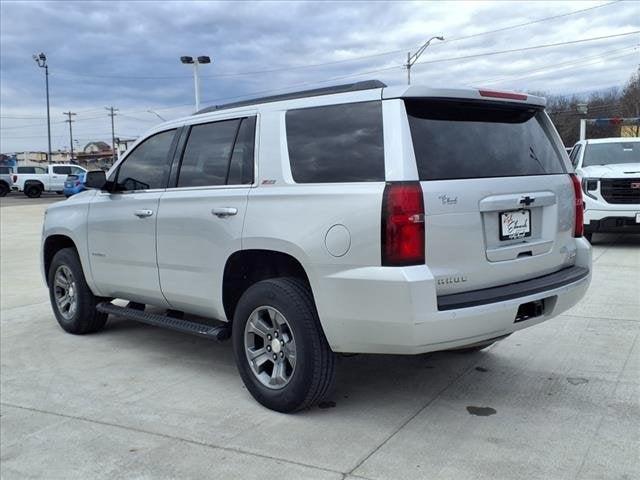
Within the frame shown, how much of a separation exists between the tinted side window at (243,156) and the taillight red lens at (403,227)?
49.0 inches

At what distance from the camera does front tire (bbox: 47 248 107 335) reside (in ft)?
19.8

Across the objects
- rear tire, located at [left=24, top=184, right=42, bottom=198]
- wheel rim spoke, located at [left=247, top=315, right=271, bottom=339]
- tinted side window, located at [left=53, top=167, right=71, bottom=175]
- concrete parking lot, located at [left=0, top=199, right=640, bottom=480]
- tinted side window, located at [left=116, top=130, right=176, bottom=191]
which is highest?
tinted side window, located at [left=53, top=167, right=71, bottom=175]

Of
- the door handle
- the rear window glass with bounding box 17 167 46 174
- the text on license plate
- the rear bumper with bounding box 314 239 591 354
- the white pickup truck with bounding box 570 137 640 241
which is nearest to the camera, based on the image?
the rear bumper with bounding box 314 239 591 354

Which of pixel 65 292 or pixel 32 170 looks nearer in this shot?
pixel 65 292

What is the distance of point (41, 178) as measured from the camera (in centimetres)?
3831

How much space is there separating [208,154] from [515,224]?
230cm

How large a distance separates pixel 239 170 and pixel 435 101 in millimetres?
1466

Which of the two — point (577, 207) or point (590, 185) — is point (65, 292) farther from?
point (590, 185)

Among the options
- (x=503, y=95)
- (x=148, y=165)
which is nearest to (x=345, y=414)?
(x=503, y=95)

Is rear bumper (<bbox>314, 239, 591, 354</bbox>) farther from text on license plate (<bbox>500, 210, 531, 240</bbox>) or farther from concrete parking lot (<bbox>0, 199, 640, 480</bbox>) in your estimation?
concrete parking lot (<bbox>0, 199, 640, 480</bbox>)

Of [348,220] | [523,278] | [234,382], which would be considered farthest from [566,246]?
[234,382]

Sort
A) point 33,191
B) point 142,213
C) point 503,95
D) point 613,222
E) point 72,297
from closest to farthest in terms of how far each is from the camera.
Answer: point 503,95 < point 142,213 < point 72,297 < point 613,222 < point 33,191

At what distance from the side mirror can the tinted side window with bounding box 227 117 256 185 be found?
173 cm

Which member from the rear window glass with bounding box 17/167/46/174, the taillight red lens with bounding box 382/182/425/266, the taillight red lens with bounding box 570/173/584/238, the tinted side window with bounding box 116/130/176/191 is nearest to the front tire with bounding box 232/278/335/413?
the taillight red lens with bounding box 382/182/425/266
